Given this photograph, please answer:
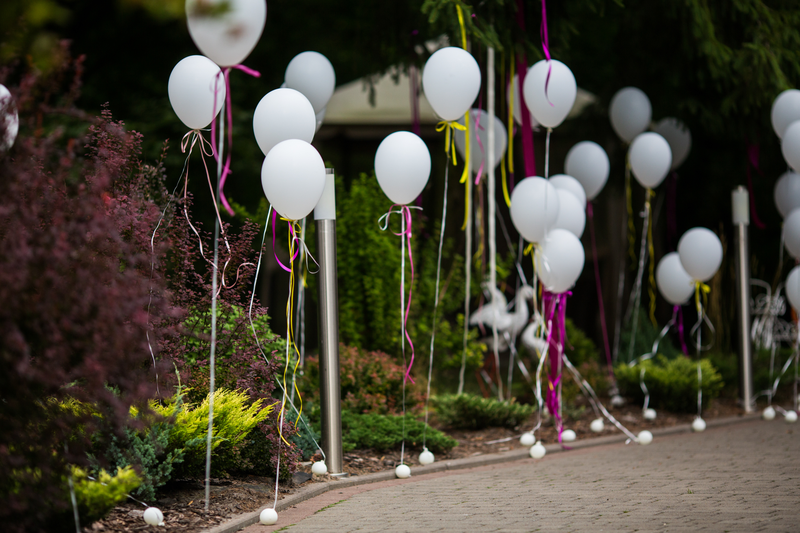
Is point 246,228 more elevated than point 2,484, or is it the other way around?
point 246,228

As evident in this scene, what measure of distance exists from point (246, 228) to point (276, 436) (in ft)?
4.30

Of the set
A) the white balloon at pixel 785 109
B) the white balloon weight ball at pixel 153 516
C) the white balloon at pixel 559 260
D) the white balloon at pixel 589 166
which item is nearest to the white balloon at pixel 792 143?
the white balloon at pixel 785 109

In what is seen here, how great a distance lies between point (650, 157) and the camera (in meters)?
7.55

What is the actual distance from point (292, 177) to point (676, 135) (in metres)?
5.56

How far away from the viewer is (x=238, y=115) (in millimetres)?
10305

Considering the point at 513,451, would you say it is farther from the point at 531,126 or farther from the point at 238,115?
the point at 238,115

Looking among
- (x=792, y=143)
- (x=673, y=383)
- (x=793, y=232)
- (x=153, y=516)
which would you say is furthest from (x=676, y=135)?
(x=153, y=516)

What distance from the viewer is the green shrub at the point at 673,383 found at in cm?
749

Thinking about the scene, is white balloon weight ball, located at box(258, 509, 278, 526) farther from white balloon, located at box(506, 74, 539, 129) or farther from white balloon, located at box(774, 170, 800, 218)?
white balloon, located at box(774, 170, 800, 218)

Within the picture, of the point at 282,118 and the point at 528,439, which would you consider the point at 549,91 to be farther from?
the point at 528,439

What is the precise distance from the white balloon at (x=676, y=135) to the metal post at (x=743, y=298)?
856 mm

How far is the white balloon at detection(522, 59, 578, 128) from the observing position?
621 cm

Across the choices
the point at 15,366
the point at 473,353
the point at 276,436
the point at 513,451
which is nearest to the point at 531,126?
the point at 473,353

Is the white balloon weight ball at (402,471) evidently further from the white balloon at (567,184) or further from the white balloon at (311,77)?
the white balloon at (311,77)
